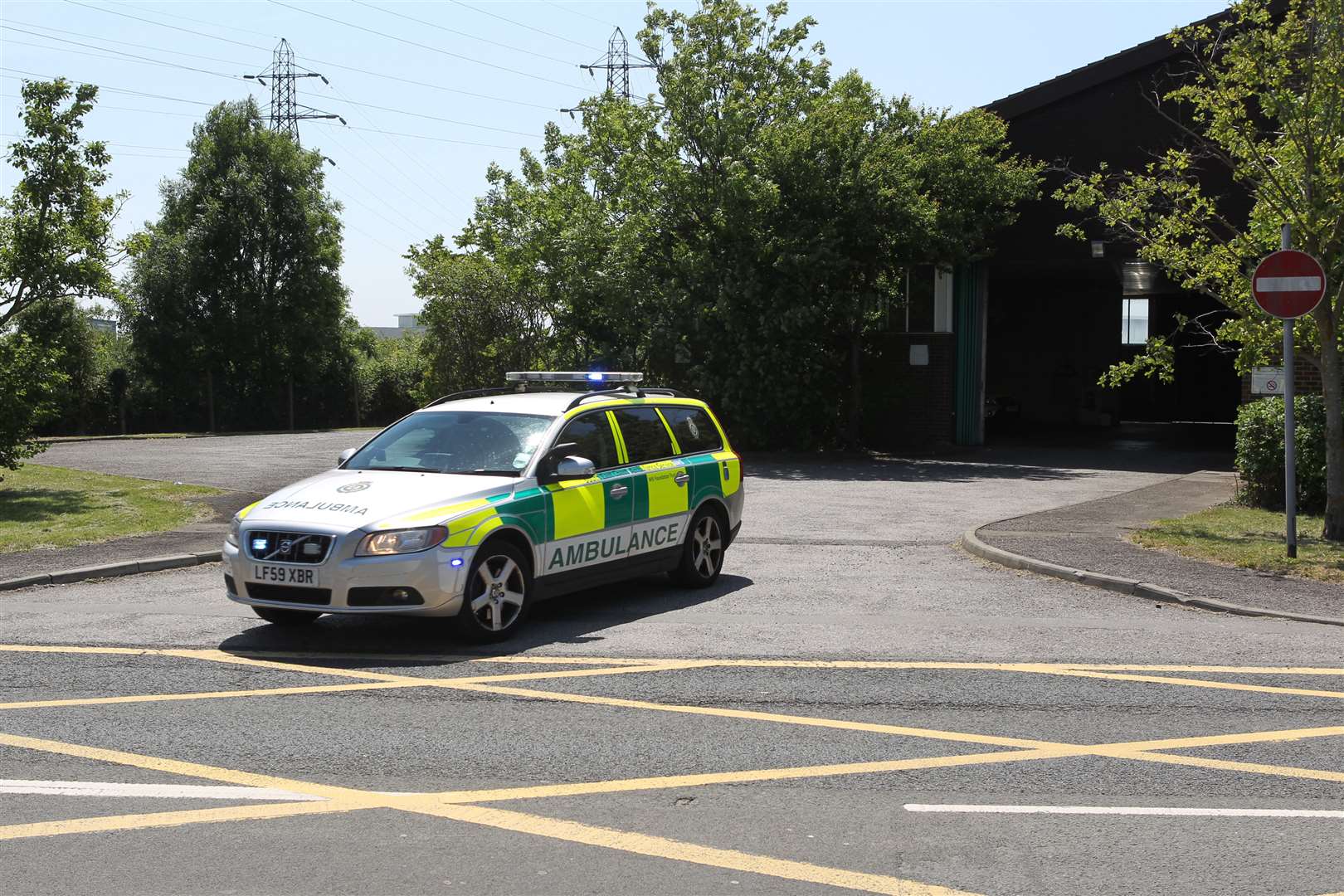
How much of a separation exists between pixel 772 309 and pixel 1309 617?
1715 cm

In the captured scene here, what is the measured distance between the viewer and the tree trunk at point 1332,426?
13836 mm

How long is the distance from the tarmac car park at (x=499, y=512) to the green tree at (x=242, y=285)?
132ft

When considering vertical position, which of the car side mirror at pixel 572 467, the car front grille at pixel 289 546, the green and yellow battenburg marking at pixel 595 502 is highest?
the car side mirror at pixel 572 467

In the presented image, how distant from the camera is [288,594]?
8781 mm

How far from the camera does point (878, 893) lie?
4.57 metres

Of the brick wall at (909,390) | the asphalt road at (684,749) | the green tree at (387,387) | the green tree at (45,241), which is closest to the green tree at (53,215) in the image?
the green tree at (45,241)

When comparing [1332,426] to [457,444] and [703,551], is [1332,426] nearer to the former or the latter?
[703,551]

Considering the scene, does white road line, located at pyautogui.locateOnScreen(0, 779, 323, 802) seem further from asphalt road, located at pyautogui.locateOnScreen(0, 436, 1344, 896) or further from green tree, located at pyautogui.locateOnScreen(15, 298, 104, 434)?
green tree, located at pyautogui.locateOnScreen(15, 298, 104, 434)

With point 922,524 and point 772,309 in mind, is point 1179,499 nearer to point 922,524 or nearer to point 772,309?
point 922,524

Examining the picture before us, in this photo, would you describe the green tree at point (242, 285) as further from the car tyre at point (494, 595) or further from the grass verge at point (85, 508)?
the car tyre at point (494, 595)

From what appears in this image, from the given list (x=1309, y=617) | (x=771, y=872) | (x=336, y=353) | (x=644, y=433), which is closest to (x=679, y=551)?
(x=644, y=433)

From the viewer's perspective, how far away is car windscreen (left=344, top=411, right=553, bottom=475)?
32.1ft

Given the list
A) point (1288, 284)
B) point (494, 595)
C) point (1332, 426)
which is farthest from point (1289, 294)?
point (494, 595)

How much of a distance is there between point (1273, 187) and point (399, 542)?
10.2 m
